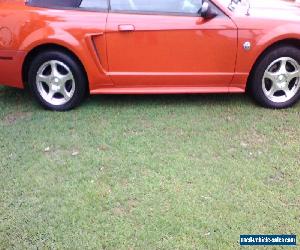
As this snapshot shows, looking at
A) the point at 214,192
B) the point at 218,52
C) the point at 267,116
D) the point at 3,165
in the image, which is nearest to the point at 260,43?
the point at 218,52

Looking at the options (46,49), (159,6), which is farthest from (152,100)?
(46,49)

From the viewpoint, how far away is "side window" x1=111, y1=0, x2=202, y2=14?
4402 mm

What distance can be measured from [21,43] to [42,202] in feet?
6.68

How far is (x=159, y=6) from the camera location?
4.42 meters

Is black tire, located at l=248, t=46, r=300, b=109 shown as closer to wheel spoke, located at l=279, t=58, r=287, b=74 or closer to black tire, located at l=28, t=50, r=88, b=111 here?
wheel spoke, located at l=279, t=58, r=287, b=74

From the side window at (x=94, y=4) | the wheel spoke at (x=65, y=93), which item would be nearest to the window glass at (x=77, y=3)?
the side window at (x=94, y=4)

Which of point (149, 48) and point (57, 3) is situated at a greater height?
point (57, 3)

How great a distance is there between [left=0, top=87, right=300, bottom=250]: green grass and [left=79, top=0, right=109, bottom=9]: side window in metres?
1.13

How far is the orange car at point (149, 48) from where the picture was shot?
4.39m

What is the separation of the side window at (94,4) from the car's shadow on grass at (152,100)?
112cm

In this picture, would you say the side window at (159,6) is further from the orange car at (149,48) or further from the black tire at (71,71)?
→ the black tire at (71,71)

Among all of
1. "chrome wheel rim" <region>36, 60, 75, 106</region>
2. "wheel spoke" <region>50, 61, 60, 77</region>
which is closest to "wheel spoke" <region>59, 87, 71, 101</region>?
"chrome wheel rim" <region>36, 60, 75, 106</region>

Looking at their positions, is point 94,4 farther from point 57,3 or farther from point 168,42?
point 168,42

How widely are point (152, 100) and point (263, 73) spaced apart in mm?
1306
